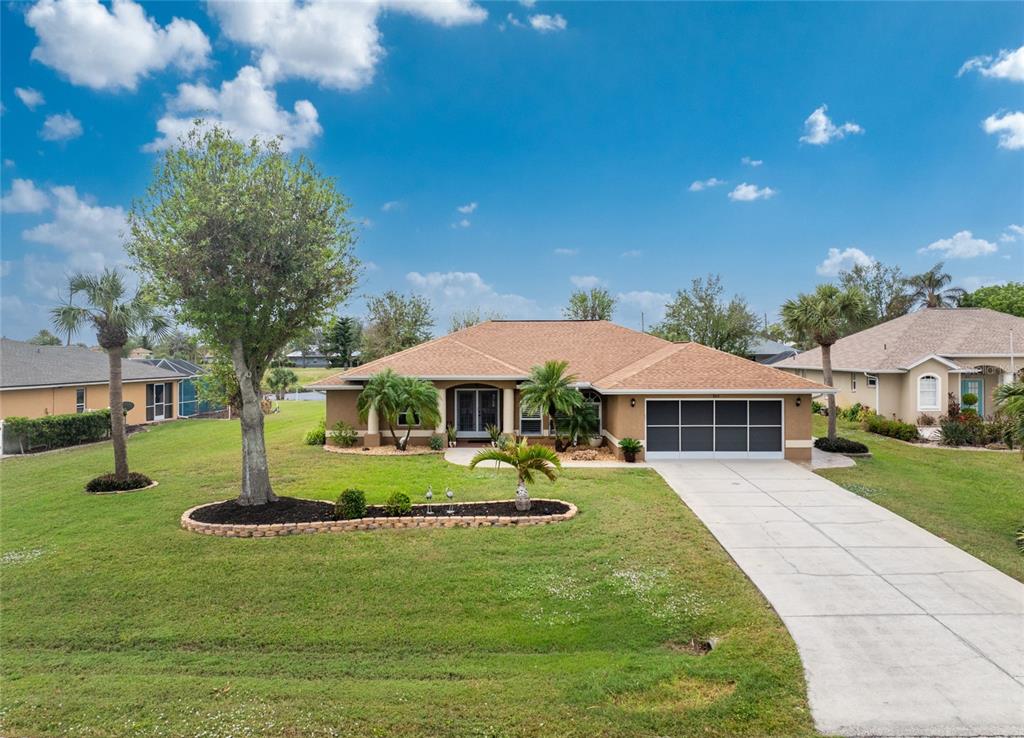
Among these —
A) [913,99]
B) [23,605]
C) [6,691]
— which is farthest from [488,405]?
[913,99]

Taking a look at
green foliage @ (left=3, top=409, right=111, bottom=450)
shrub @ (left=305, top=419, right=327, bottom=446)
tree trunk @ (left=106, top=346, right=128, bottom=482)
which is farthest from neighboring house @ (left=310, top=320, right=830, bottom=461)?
green foliage @ (left=3, top=409, right=111, bottom=450)

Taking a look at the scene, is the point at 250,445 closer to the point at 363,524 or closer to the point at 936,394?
the point at 363,524

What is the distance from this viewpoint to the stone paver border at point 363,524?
10.4m

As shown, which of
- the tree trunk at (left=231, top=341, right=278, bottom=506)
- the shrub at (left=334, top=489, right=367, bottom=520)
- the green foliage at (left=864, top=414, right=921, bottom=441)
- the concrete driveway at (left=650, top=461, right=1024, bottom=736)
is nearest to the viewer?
the concrete driveway at (left=650, top=461, right=1024, bottom=736)

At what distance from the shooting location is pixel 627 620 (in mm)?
6867

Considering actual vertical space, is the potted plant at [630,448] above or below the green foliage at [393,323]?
below

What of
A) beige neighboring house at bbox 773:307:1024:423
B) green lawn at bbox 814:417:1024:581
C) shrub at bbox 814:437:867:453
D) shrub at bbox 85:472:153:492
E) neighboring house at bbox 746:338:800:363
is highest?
neighboring house at bbox 746:338:800:363

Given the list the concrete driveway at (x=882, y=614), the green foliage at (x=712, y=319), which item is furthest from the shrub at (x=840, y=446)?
the green foliage at (x=712, y=319)

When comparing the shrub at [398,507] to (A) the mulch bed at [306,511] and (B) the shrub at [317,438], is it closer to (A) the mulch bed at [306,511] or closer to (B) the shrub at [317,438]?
(A) the mulch bed at [306,511]

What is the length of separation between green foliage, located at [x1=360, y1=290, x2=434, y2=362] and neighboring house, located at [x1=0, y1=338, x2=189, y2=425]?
1516 centimetres

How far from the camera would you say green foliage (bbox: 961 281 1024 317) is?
42.1 meters

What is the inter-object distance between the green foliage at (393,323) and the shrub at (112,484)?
28539 millimetres

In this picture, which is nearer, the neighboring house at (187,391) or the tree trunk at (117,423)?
the tree trunk at (117,423)

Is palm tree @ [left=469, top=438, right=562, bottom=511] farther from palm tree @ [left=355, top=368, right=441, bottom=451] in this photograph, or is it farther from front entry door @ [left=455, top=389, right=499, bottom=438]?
front entry door @ [left=455, top=389, right=499, bottom=438]
